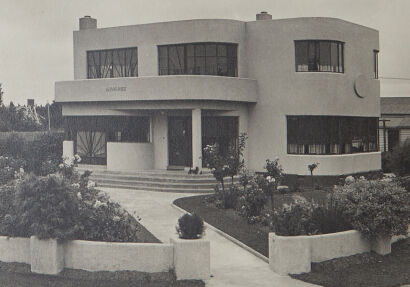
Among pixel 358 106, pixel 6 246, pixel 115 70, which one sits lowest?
pixel 6 246

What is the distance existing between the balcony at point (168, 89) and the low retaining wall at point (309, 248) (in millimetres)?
13654

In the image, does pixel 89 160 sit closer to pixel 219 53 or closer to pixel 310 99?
pixel 219 53

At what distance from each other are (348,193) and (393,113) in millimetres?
31766

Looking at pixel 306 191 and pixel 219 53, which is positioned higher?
pixel 219 53

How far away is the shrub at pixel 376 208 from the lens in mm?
14000

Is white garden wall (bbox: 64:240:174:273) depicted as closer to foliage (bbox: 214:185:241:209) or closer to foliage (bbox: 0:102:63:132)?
foliage (bbox: 214:185:241:209)

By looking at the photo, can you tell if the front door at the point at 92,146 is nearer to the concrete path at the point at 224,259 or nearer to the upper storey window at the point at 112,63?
the upper storey window at the point at 112,63

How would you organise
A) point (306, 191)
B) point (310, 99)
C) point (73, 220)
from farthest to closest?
point (310, 99) → point (306, 191) → point (73, 220)

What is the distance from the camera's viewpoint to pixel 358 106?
29.0 metres

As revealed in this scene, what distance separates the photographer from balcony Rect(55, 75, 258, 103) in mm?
26328

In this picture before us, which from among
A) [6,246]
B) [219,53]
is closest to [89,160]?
[219,53]

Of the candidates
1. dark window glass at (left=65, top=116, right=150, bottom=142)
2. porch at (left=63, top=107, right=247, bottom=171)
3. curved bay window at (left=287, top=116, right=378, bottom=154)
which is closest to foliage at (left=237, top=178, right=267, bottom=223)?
porch at (left=63, top=107, right=247, bottom=171)

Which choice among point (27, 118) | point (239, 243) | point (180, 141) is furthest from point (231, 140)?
point (27, 118)

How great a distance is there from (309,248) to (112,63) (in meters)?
20.3
